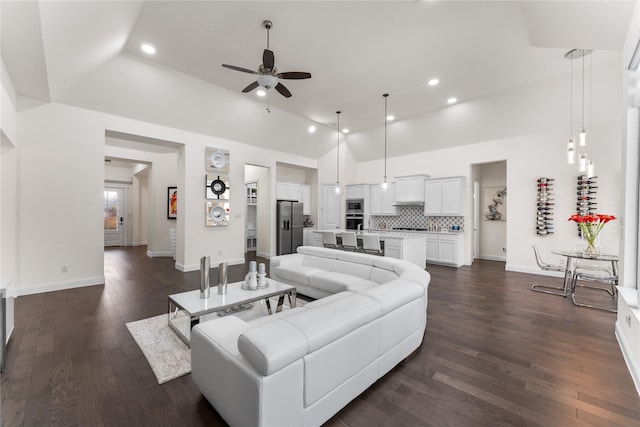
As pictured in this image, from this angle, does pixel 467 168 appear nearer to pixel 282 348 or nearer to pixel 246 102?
pixel 246 102

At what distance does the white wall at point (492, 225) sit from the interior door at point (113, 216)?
40.5 feet

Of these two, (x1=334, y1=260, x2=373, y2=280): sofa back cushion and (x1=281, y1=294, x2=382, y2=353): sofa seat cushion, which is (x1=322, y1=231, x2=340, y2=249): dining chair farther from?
(x1=281, y1=294, x2=382, y2=353): sofa seat cushion

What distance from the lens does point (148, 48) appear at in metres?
3.97

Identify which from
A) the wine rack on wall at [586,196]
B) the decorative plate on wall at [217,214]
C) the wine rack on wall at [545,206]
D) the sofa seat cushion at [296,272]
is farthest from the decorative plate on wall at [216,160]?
the wine rack on wall at [586,196]

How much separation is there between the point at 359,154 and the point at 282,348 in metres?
8.23

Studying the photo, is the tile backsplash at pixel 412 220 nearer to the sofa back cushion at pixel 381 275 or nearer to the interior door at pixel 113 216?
the sofa back cushion at pixel 381 275

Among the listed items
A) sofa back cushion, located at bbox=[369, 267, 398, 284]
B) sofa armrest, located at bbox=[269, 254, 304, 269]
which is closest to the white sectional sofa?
sofa back cushion, located at bbox=[369, 267, 398, 284]

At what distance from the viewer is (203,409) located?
5.76 feet

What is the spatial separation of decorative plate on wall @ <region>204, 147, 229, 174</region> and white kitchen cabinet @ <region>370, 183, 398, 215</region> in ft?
14.9

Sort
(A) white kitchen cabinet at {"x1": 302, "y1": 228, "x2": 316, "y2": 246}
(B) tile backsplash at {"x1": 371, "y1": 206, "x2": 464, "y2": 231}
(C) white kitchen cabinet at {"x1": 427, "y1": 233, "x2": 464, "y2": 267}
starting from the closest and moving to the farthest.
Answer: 1. (C) white kitchen cabinet at {"x1": 427, "y1": 233, "x2": 464, "y2": 267}
2. (B) tile backsplash at {"x1": 371, "y1": 206, "x2": 464, "y2": 231}
3. (A) white kitchen cabinet at {"x1": 302, "y1": 228, "x2": 316, "y2": 246}

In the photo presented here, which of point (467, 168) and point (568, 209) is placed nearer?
point (568, 209)

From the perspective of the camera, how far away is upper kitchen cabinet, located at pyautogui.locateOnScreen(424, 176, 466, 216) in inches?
263

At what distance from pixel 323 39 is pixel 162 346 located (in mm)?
4187

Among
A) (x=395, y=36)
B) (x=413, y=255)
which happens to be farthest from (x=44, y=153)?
(x=413, y=255)
